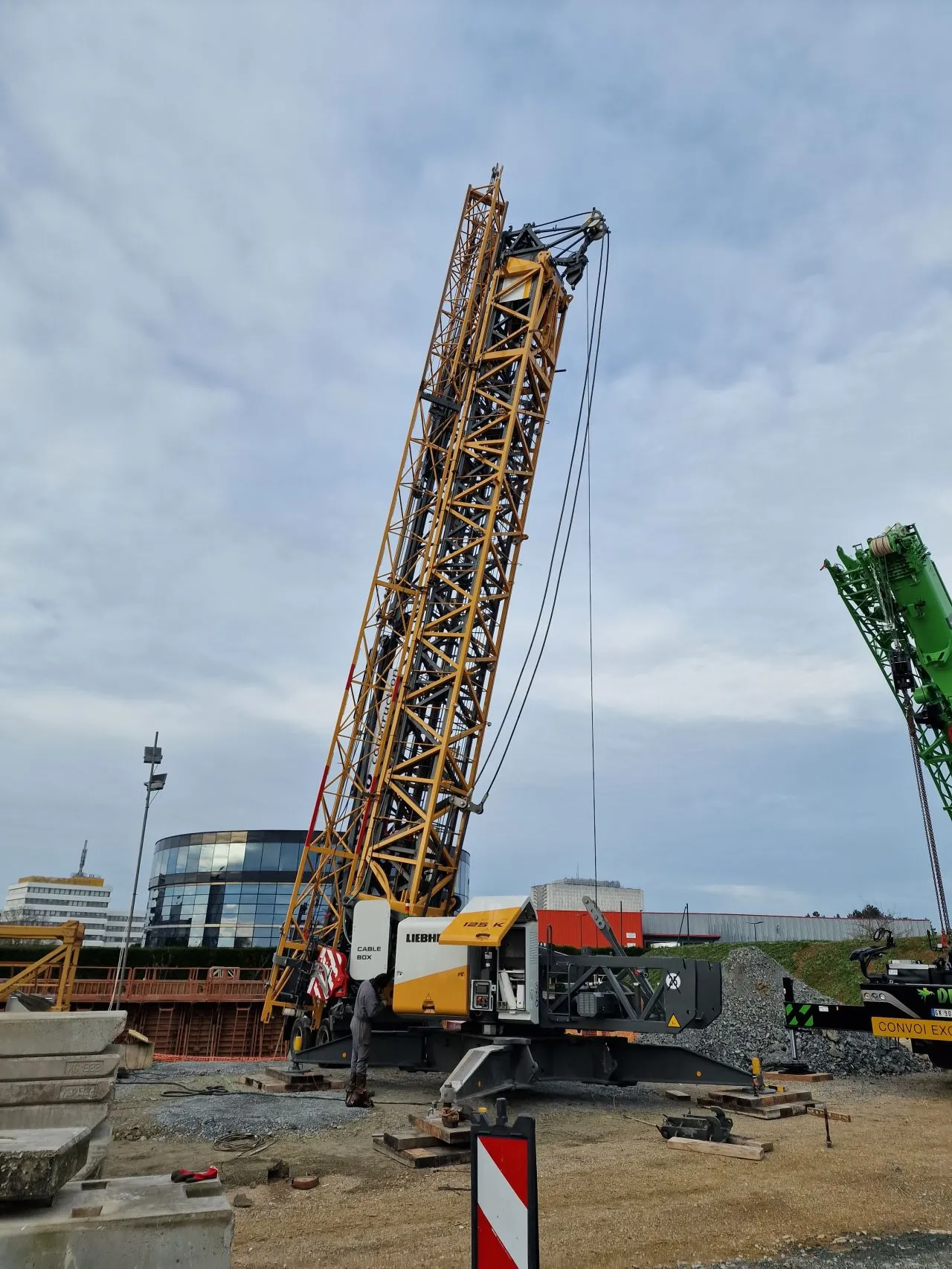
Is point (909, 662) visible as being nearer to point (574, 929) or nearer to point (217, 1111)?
point (217, 1111)

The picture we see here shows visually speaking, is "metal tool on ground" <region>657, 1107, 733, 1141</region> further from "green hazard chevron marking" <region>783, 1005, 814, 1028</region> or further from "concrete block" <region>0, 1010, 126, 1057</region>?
"concrete block" <region>0, 1010, 126, 1057</region>

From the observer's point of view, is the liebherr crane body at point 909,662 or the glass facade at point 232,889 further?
the glass facade at point 232,889

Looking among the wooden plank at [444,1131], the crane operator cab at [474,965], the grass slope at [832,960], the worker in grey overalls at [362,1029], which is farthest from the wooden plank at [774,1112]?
the grass slope at [832,960]

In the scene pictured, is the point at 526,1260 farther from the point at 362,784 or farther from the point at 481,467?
the point at 481,467

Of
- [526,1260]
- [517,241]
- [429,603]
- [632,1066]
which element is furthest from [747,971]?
[526,1260]

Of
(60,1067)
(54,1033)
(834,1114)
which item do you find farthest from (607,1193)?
(834,1114)

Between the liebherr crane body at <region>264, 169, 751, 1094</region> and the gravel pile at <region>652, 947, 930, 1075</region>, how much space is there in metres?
3.83

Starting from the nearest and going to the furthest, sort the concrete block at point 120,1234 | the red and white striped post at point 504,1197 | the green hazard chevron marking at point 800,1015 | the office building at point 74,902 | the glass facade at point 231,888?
the concrete block at point 120,1234 → the red and white striped post at point 504,1197 → the green hazard chevron marking at point 800,1015 → the glass facade at point 231,888 → the office building at point 74,902

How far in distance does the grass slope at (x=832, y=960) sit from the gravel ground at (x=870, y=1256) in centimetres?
1671

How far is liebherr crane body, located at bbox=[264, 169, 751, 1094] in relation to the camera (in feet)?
36.6

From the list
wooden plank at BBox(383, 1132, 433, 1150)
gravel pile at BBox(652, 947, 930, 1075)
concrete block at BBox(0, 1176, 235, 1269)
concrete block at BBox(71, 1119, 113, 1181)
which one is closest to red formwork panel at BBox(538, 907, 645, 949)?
gravel pile at BBox(652, 947, 930, 1075)

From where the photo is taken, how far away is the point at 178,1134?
28.5 ft

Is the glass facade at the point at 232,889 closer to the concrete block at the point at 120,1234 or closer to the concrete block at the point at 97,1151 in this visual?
the concrete block at the point at 97,1151

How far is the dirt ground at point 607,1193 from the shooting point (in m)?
5.45
